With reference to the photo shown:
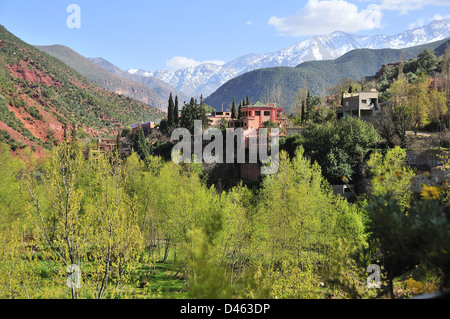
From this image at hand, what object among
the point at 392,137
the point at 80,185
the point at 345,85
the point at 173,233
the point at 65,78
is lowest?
the point at 173,233

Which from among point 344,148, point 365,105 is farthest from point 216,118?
point 344,148

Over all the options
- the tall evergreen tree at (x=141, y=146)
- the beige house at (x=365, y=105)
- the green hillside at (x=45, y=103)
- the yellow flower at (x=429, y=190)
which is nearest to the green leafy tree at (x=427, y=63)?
the beige house at (x=365, y=105)

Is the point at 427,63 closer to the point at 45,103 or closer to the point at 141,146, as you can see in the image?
the point at 141,146

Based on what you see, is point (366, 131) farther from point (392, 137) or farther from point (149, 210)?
point (149, 210)

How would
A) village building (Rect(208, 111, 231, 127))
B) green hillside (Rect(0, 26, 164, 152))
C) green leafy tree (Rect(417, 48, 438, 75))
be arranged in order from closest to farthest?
village building (Rect(208, 111, 231, 127)), green leafy tree (Rect(417, 48, 438, 75)), green hillside (Rect(0, 26, 164, 152))

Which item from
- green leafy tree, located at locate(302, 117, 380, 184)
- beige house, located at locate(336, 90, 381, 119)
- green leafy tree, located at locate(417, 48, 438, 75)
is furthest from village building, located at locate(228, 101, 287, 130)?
Answer: green leafy tree, located at locate(417, 48, 438, 75)

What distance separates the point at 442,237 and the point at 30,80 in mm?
99333

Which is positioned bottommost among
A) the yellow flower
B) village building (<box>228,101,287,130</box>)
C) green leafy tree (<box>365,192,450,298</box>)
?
green leafy tree (<box>365,192,450,298</box>)

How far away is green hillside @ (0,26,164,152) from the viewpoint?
222ft

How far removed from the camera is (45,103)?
8106 centimetres

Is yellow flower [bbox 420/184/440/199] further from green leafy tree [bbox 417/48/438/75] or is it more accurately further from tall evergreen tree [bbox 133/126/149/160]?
green leafy tree [bbox 417/48/438/75]

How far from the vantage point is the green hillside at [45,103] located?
222ft
